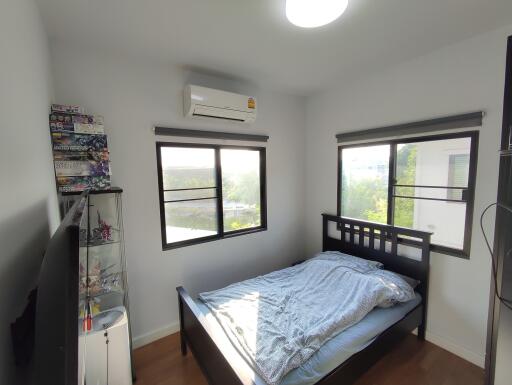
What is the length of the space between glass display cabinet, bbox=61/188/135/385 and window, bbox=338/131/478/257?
249 cm

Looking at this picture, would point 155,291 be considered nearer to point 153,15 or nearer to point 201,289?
point 201,289

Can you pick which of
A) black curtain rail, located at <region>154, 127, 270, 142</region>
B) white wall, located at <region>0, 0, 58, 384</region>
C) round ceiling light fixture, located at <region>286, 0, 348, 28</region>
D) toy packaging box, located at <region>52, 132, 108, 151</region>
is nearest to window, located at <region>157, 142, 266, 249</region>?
black curtain rail, located at <region>154, 127, 270, 142</region>

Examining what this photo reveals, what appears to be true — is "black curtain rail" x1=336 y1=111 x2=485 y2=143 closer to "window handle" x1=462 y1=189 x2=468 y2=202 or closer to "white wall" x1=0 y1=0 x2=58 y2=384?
"window handle" x1=462 y1=189 x2=468 y2=202

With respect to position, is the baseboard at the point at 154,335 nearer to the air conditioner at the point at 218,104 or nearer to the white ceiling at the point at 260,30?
the air conditioner at the point at 218,104

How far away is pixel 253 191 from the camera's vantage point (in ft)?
10.0

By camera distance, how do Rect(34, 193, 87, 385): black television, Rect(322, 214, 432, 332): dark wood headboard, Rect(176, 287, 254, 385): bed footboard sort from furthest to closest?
Rect(322, 214, 432, 332): dark wood headboard, Rect(176, 287, 254, 385): bed footboard, Rect(34, 193, 87, 385): black television

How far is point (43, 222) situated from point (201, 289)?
175cm

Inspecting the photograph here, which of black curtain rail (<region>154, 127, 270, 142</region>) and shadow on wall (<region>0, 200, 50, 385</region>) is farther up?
black curtain rail (<region>154, 127, 270, 142</region>)

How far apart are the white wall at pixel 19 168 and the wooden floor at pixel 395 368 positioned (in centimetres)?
155

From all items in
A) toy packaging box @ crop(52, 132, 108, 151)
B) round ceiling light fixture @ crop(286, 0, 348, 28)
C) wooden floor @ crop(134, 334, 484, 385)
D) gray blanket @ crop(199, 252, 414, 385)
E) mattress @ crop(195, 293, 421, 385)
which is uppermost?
round ceiling light fixture @ crop(286, 0, 348, 28)

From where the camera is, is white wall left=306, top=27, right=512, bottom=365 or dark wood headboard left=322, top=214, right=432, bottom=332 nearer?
white wall left=306, top=27, right=512, bottom=365

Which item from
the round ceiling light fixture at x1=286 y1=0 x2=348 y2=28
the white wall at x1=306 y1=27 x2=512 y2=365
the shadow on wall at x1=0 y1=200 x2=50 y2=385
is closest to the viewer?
the shadow on wall at x1=0 y1=200 x2=50 y2=385

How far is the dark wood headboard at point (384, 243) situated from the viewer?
2.22 meters

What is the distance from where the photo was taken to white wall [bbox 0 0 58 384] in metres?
0.69
